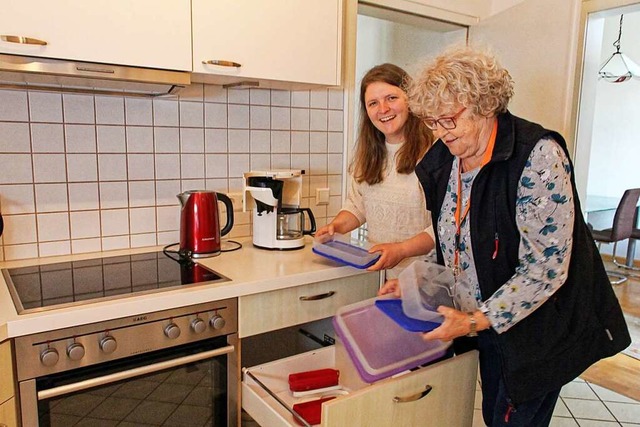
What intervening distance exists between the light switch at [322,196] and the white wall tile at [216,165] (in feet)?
1.39

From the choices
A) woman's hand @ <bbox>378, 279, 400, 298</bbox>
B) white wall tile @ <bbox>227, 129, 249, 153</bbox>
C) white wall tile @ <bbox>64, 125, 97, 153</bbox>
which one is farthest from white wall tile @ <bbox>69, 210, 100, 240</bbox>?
woman's hand @ <bbox>378, 279, 400, 298</bbox>

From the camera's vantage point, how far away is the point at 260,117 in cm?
195

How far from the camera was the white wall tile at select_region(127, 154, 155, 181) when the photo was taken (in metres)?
1.70

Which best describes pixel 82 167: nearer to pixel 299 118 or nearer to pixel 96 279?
pixel 96 279

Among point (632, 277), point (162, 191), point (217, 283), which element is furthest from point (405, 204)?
point (632, 277)

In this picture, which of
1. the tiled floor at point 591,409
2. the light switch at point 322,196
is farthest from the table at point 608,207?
the light switch at point 322,196

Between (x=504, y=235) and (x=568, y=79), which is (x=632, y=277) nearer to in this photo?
(x=568, y=79)

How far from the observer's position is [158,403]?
4.33ft

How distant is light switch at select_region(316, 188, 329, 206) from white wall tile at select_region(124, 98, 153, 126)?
0.74 metres

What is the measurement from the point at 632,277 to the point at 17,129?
15.7 feet

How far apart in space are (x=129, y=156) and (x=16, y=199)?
1.17 feet

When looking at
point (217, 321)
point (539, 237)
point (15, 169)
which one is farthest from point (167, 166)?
point (539, 237)

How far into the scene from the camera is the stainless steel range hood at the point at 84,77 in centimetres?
123

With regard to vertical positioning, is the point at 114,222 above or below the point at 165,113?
below
